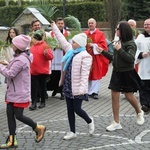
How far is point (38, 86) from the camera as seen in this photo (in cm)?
958

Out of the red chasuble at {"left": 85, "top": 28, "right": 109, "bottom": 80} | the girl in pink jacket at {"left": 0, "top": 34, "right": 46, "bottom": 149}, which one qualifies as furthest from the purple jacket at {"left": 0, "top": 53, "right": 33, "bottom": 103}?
the red chasuble at {"left": 85, "top": 28, "right": 109, "bottom": 80}

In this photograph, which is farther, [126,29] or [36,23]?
[36,23]

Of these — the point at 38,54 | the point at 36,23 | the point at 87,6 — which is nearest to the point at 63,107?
the point at 38,54

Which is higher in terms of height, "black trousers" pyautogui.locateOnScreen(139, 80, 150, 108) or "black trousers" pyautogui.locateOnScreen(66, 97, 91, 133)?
"black trousers" pyautogui.locateOnScreen(66, 97, 91, 133)

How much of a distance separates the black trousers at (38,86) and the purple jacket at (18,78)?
10.0 ft

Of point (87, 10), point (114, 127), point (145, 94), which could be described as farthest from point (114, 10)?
point (114, 127)

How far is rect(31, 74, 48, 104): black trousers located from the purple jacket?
120 inches

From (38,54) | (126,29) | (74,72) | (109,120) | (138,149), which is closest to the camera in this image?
(138,149)

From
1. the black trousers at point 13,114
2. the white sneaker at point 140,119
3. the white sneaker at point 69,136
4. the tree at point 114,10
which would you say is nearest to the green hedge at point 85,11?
the tree at point 114,10

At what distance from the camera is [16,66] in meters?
6.16

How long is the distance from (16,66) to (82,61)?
1064 millimetres

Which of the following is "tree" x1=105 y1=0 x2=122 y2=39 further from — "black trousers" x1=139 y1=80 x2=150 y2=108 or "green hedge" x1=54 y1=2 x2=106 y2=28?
"black trousers" x1=139 y1=80 x2=150 y2=108

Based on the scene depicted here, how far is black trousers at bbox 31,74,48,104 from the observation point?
9.34 m

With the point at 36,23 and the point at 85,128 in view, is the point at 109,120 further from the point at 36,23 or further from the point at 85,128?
the point at 36,23
